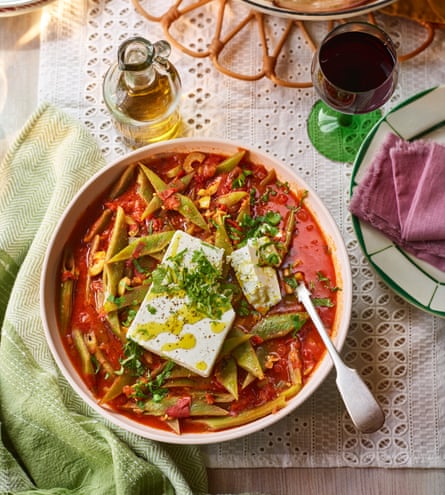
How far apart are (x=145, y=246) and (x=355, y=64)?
0.95m

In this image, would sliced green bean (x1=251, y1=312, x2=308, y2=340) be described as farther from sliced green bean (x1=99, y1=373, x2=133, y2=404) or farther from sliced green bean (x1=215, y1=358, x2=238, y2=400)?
sliced green bean (x1=99, y1=373, x2=133, y2=404)

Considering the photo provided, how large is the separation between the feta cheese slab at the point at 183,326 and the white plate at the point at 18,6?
44.1 inches

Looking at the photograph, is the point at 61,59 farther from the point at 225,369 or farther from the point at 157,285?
the point at 225,369

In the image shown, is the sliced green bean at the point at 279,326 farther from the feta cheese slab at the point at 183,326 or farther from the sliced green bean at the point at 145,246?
the sliced green bean at the point at 145,246

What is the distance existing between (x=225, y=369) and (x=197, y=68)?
45.7 inches

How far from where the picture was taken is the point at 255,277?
92.8 inches

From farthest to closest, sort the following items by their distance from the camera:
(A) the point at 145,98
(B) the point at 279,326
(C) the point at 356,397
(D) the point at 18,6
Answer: (D) the point at 18,6
(A) the point at 145,98
(B) the point at 279,326
(C) the point at 356,397

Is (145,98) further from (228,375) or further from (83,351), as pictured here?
(228,375)

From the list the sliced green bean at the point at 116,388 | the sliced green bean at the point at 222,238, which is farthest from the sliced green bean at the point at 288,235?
the sliced green bean at the point at 116,388

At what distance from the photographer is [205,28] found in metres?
2.87

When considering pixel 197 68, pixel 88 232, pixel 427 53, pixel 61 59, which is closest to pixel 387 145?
pixel 427 53

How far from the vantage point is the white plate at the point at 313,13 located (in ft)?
8.20

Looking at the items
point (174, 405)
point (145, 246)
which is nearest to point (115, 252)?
point (145, 246)

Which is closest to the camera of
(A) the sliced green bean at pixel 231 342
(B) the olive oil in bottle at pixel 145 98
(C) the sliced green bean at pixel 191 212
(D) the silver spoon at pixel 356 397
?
(D) the silver spoon at pixel 356 397
